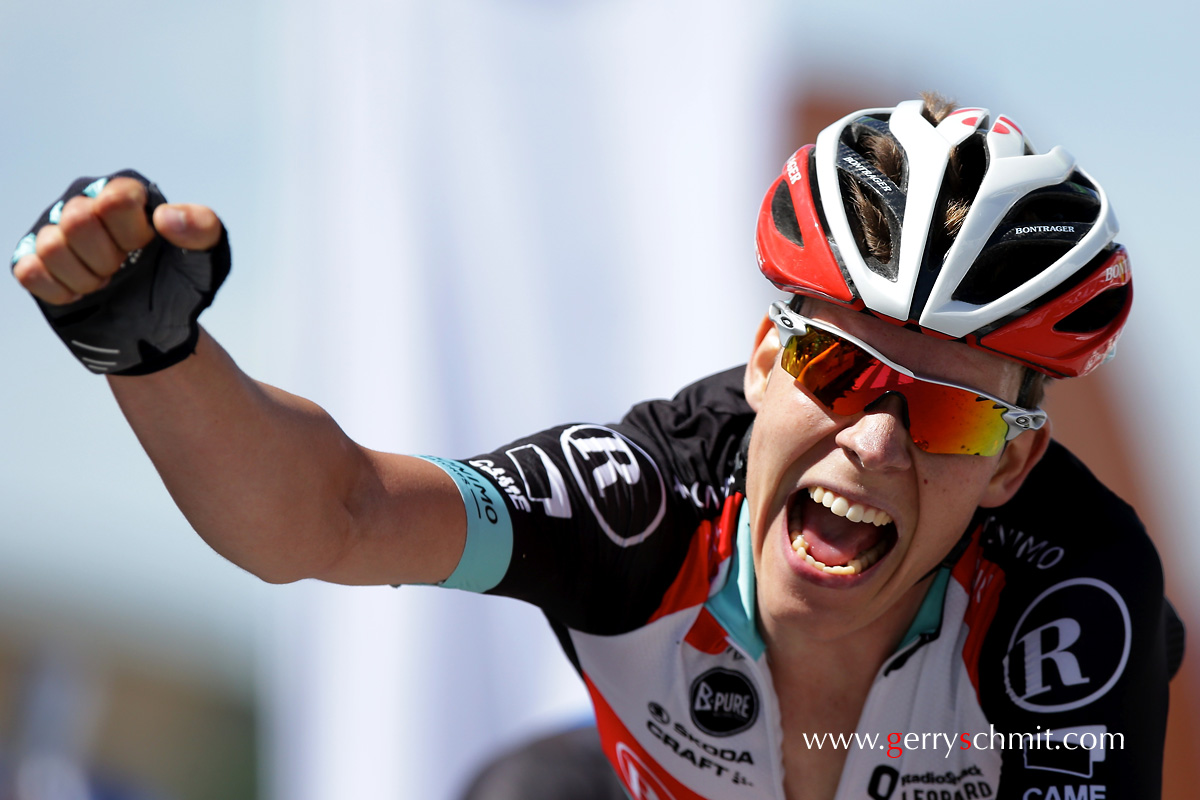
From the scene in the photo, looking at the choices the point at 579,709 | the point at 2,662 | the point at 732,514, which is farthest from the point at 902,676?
the point at 2,662

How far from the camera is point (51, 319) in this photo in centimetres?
135

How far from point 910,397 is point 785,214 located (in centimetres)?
61

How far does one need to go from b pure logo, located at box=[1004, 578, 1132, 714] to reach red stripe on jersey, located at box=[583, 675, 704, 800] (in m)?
0.91

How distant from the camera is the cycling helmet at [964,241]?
2.22 meters

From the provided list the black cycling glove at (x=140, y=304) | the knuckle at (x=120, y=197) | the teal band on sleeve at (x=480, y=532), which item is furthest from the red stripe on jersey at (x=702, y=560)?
the knuckle at (x=120, y=197)

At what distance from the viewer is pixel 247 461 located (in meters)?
1.54

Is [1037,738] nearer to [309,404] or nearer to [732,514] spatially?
[732,514]

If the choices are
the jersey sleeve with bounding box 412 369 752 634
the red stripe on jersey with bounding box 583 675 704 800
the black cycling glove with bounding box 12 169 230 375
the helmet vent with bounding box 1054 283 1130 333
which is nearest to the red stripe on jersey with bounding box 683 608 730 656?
the jersey sleeve with bounding box 412 369 752 634

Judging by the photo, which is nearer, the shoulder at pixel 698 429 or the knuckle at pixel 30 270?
the knuckle at pixel 30 270

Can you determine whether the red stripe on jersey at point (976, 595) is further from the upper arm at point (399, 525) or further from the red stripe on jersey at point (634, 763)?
the upper arm at point (399, 525)

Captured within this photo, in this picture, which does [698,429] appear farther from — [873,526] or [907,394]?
[907,394]

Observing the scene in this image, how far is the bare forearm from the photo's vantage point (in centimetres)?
145

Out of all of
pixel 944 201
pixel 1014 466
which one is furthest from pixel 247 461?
pixel 1014 466

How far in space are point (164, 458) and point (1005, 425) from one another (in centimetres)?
184
